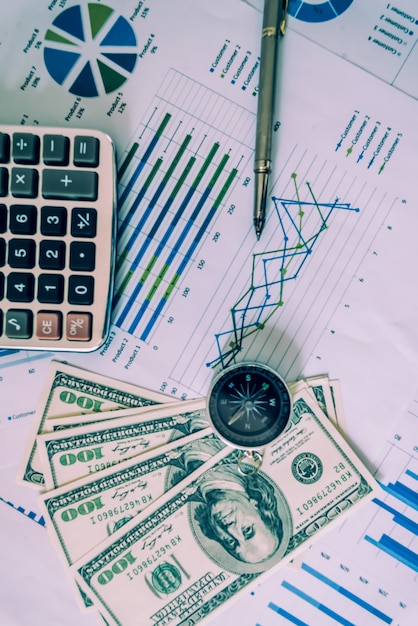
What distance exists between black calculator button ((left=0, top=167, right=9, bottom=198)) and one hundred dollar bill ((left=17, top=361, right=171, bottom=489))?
15 cm

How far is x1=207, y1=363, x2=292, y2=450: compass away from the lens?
19.2 inches

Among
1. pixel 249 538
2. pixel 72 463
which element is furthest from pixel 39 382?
pixel 249 538

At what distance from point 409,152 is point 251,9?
185mm

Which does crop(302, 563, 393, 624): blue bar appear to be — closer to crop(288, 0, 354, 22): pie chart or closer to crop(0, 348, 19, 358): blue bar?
crop(0, 348, 19, 358): blue bar

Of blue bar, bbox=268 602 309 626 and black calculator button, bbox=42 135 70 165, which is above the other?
black calculator button, bbox=42 135 70 165

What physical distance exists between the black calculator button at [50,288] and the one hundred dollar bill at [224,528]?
→ 188mm

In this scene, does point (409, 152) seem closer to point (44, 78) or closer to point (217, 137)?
point (217, 137)

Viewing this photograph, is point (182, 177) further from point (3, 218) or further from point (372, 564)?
point (372, 564)

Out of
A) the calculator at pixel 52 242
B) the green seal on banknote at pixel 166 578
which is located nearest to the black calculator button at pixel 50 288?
the calculator at pixel 52 242

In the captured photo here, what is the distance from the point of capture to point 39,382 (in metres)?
0.52

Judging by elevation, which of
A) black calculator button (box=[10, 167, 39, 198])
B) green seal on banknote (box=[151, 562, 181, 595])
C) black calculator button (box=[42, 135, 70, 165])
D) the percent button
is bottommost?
green seal on banknote (box=[151, 562, 181, 595])

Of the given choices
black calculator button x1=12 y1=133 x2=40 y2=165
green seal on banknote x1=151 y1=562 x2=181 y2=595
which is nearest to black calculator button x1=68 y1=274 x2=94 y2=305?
black calculator button x1=12 y1=133 x2=40 y2=165

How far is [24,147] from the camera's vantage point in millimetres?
483

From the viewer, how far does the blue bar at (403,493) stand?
0.51m
